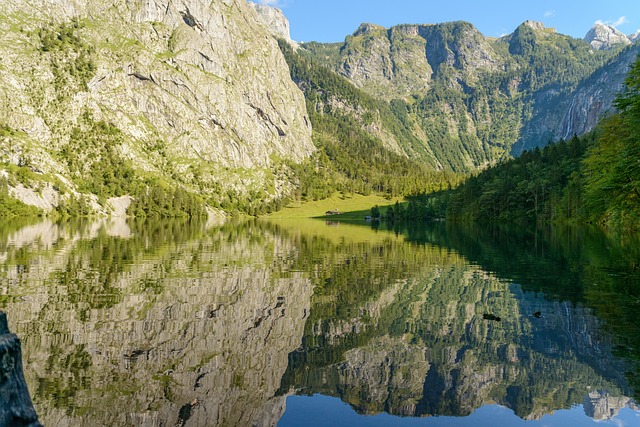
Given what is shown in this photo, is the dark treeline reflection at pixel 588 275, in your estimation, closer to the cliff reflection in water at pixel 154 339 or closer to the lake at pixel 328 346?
the lake at pixel 328 346

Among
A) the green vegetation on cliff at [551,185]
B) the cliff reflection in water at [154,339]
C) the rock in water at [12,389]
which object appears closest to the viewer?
the rock in water at [12,389]

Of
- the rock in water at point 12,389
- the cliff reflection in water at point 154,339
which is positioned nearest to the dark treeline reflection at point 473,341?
the cliff reflection in water at point 154,339

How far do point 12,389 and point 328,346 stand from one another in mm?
19137

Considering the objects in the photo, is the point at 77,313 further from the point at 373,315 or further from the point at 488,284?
the point at 488,284

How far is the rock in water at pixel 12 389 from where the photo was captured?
743cm

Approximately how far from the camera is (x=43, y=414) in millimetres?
16156

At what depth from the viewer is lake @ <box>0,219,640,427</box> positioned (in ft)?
58.6

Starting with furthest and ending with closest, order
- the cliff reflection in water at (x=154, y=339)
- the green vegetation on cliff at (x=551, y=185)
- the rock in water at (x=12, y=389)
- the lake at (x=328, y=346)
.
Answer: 1. the green vegetation on cliff at (x=551, y=185)
2. the lake at (x=328, y=346)
3. the cliff reflection in water at (x=154, y=339)
4. the rock in water at (x=12, y=389)

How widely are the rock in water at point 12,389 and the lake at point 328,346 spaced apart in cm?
957

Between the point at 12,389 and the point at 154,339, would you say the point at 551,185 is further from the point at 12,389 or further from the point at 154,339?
the point at 12,389

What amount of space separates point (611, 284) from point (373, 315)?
70.9 feet

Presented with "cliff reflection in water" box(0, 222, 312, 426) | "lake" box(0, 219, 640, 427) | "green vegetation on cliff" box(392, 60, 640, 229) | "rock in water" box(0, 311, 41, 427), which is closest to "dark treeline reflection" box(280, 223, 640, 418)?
"lake" box(0, 219, 640, 427)

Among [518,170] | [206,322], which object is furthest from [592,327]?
[518,170]

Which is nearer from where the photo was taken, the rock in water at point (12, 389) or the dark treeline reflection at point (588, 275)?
the rock in water at point (12, 389)
